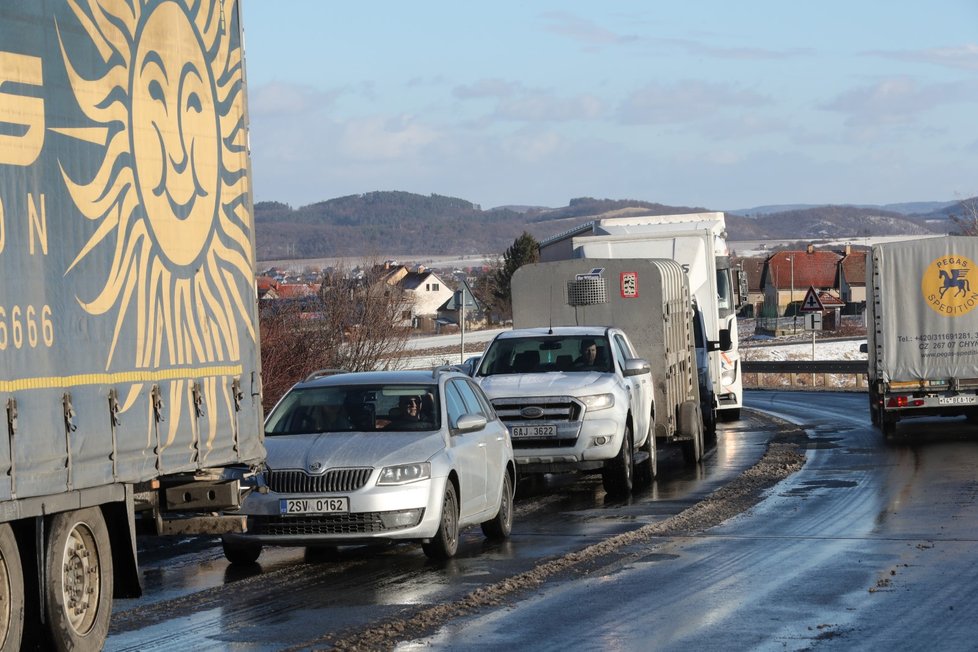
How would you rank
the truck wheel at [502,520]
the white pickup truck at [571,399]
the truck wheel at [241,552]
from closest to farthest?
the truck wheel at [241,552] → the truck wheel at [502,520] → the white pickup truck at [571,399]

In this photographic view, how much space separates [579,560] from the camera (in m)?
12.1

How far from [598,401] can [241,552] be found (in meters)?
6.24

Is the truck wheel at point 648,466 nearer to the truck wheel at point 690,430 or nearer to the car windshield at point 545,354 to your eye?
the car windshield at point 545,354

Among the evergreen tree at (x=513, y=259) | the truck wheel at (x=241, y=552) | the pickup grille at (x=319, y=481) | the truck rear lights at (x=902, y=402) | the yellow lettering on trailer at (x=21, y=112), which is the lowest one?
the truck wheel at (x=241, y=552)

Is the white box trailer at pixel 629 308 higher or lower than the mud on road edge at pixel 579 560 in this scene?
higher

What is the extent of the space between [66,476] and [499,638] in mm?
2621

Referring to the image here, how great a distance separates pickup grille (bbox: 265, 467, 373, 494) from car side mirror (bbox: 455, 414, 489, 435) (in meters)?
1.11

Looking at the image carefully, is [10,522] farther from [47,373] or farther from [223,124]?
[223,124]

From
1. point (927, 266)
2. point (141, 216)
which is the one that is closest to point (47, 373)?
point (141, 216)

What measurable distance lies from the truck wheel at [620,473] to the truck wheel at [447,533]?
542 cm

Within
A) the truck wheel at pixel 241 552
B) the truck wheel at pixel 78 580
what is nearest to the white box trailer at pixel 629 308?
the truck wheel at pixel 241 552

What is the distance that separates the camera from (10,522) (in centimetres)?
749

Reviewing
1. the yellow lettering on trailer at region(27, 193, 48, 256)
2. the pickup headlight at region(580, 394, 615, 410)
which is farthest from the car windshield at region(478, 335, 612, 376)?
the yellow lettering on trailer at region(27, 193, 48, 256)

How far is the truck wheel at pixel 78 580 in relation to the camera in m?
7.82
